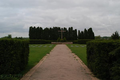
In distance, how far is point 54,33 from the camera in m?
47.7

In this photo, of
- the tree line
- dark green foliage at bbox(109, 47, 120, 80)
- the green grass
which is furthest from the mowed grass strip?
the tree line

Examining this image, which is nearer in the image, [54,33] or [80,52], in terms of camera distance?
[80,52]

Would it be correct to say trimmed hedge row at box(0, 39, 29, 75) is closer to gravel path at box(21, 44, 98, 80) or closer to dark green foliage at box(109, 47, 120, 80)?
gravel path at box(21, 44, 98, 80)

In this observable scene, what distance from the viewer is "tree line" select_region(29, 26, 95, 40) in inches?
1837

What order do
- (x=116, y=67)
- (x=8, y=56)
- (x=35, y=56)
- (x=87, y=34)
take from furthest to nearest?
(x=87, y=34) < (x=35, y=56) < (x=8, y=56) < (x=116, y=67)

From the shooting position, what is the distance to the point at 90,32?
46.2 meters

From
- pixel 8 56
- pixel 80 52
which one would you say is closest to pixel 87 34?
pixel 80 52

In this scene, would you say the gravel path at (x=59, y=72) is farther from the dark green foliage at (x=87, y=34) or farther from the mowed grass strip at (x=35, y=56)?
the dark green foliage at (x=87, y=34)

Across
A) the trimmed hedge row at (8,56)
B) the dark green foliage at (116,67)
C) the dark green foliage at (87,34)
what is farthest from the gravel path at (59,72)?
the dark green foliage at (87,34)

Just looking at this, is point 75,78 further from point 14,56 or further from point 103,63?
point 14,56

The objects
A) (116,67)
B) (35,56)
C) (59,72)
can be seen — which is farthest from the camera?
(35,56)

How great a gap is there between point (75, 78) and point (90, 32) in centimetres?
4169

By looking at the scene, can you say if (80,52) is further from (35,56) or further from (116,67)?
(116,67)

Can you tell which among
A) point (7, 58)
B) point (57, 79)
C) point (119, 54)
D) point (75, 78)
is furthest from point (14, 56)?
point (119, 54)
